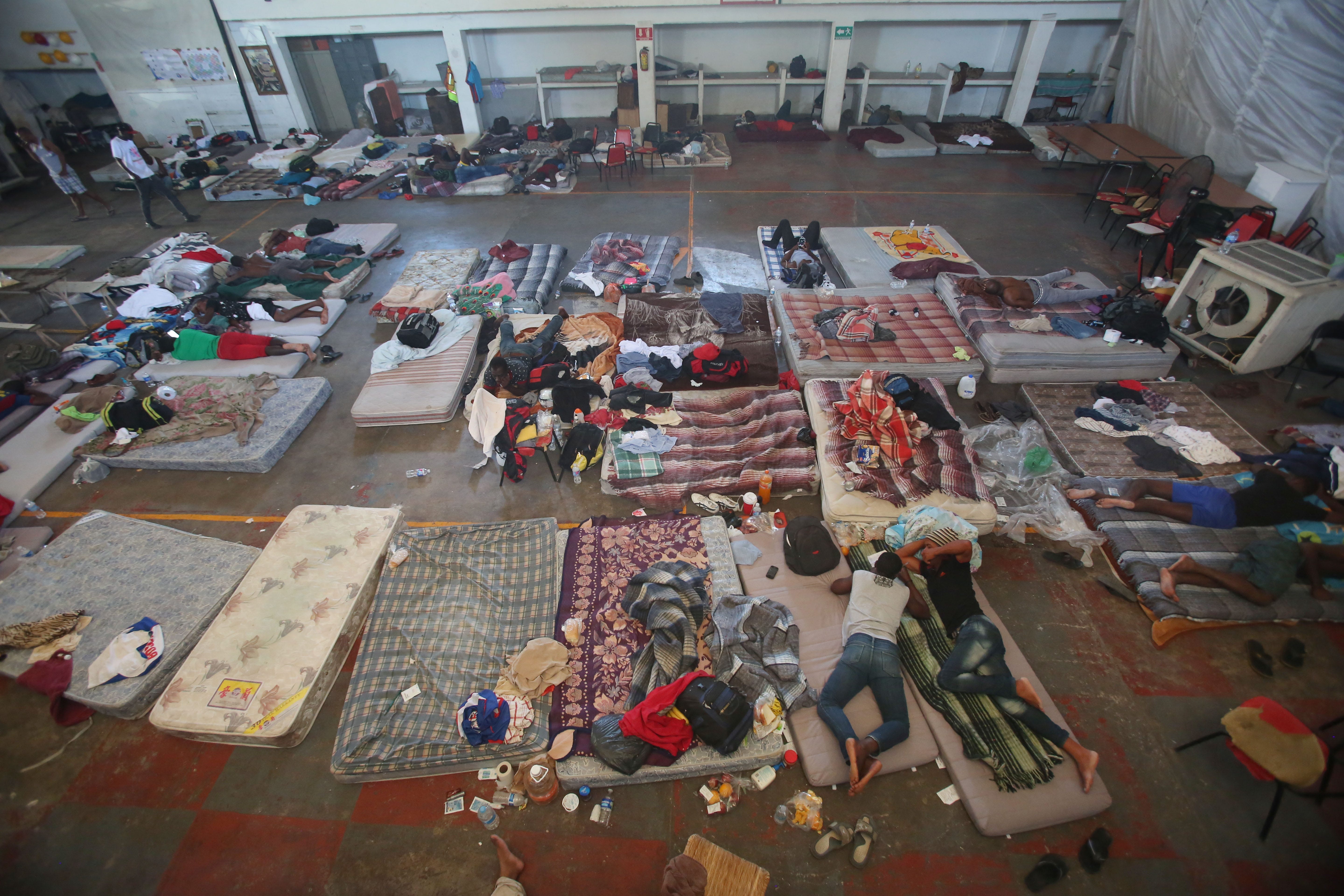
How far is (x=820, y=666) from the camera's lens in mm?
4191

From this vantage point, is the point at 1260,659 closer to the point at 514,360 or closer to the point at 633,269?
the point at 514,360

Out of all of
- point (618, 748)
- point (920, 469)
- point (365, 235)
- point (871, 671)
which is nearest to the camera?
point (618, 748)

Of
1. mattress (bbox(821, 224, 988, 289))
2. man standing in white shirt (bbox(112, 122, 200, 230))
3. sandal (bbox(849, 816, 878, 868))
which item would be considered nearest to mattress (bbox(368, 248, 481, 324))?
man standing in white shirt (bbox(112, 122, 200, 230))

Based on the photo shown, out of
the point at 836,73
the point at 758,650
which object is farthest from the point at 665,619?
the point at 836,73

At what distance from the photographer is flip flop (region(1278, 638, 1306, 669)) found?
4312mm

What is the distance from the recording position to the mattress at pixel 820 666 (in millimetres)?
3766

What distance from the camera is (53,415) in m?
6.50

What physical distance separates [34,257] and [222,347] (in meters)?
5.34

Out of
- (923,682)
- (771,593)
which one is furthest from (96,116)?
(923,682)

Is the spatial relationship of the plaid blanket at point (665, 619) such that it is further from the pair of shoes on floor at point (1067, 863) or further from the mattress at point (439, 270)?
the mattress at point (439, 270)

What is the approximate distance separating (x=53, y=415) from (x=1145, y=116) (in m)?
18.3

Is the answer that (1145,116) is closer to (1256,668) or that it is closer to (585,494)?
(1256,668)

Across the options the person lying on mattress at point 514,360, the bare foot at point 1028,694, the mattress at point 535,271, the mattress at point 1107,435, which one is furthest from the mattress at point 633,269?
the bare foot at point 1028,694

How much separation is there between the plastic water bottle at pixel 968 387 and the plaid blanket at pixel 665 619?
12.7ft
